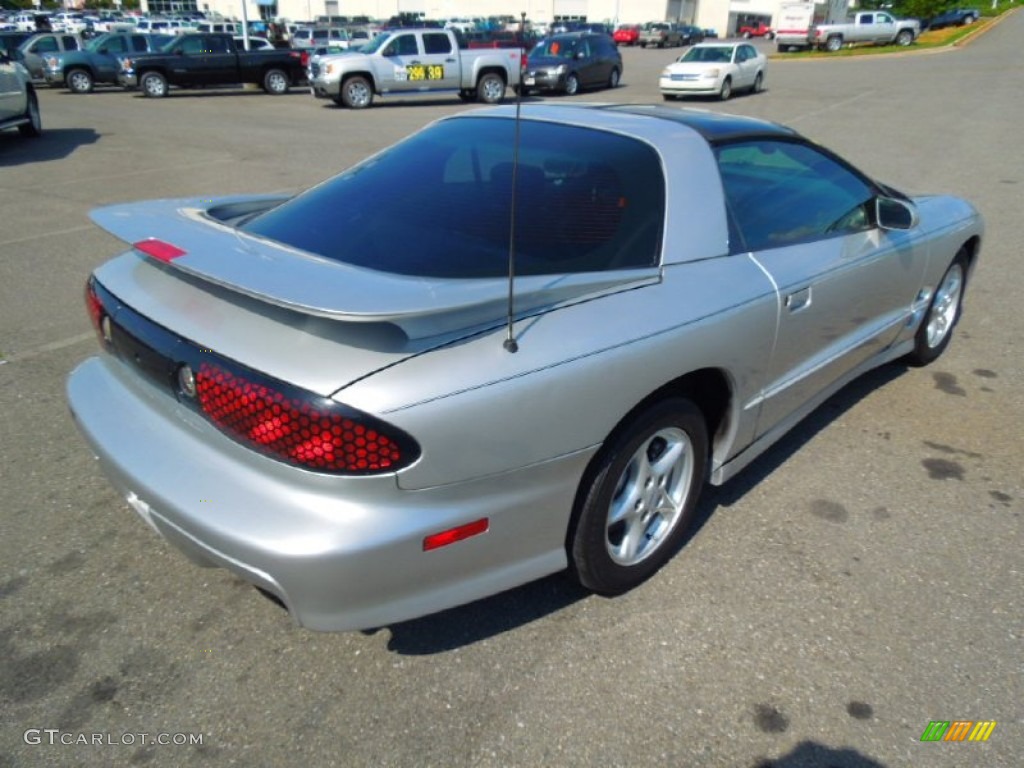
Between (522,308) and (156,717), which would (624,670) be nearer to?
(522,308)

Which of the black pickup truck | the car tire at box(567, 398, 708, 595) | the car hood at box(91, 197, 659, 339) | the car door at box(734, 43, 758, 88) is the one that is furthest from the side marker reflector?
the black pickup truck

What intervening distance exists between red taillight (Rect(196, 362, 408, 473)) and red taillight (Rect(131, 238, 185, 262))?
467 millimetres

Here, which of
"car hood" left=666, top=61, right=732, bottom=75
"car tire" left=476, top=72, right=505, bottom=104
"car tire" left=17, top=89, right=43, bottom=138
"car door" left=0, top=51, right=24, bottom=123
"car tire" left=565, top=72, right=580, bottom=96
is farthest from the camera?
"car tire" left=565, top=72, right=580, bottom=96

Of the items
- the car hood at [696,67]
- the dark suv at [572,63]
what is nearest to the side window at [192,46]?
the dark suv at [572,63]

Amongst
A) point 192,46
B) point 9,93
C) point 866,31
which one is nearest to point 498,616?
point 9,93

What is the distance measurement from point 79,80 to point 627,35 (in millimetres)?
41288

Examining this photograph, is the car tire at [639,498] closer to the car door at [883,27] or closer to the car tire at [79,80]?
the car tire at [79,80]

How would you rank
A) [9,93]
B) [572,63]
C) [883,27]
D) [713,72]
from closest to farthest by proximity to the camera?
[9,93] < [713,72] < [572,63] < [883,27]

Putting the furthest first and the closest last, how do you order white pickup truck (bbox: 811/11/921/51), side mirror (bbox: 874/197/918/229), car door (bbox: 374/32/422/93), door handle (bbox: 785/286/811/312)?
white pickup truck (bbox: 811/11/921/51), car door (bbox: 374/32/422/93), side mirror (bbox: 874/197/918/229), door handle (bbox: 785/286/811/312)

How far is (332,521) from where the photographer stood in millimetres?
1897

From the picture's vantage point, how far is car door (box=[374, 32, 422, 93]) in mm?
19484

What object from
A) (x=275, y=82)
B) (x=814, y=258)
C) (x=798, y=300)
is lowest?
(x=275, y=82)

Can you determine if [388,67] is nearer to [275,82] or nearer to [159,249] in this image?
[275,82]

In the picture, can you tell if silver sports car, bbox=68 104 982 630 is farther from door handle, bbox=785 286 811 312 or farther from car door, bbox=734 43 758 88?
car door, bbox=734 43 758 88
